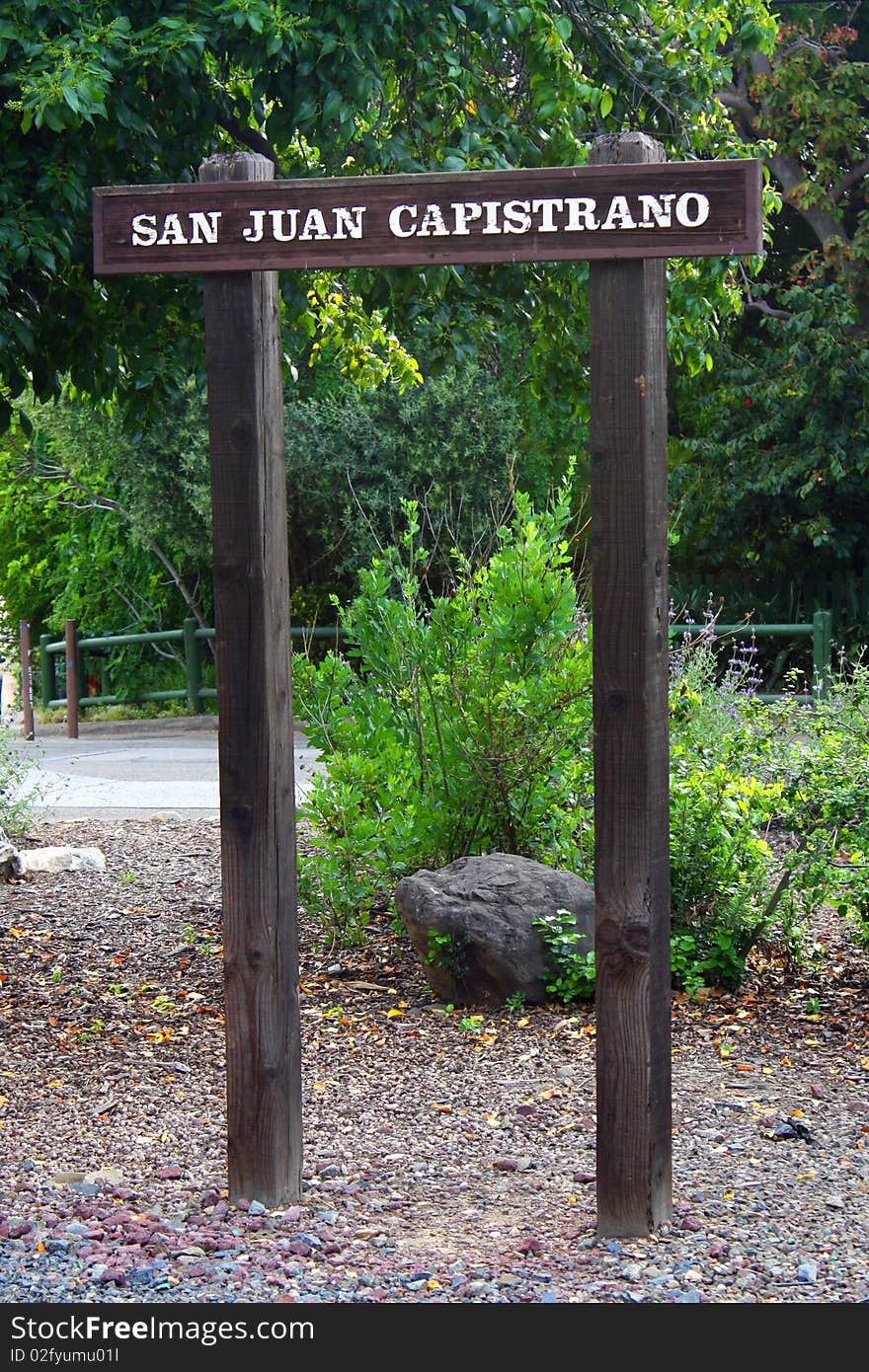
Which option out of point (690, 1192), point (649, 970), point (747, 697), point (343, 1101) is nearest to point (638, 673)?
point (649, 970)

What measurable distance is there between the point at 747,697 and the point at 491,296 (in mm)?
2391

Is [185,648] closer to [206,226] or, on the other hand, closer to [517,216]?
[206,226]

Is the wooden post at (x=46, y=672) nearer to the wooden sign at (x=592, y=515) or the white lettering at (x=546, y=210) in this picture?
the wooden sign at (x=592, y=515)

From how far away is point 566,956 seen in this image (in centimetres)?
528

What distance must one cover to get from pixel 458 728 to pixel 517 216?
2702 mm

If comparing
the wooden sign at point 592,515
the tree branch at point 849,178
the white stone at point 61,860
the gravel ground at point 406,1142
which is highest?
the tree branch at point 849,178

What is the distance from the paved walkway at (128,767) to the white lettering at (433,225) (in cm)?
486

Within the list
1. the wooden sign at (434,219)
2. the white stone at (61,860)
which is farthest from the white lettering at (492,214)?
the white stone at (61,860)

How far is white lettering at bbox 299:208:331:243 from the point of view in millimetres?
3521

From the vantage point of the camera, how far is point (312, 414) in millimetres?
16453

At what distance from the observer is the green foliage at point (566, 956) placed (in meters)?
5.23

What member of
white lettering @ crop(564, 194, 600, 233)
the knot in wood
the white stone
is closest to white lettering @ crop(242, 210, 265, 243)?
white lettering @ crop(564, 194, 600, 233)

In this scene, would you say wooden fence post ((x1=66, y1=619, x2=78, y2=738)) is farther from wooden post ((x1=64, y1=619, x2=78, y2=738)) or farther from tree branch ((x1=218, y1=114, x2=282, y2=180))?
tree branch ((x1=218, y1=114, x2=282, y2=180))

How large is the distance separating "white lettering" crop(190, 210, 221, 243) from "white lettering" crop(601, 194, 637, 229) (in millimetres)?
916
